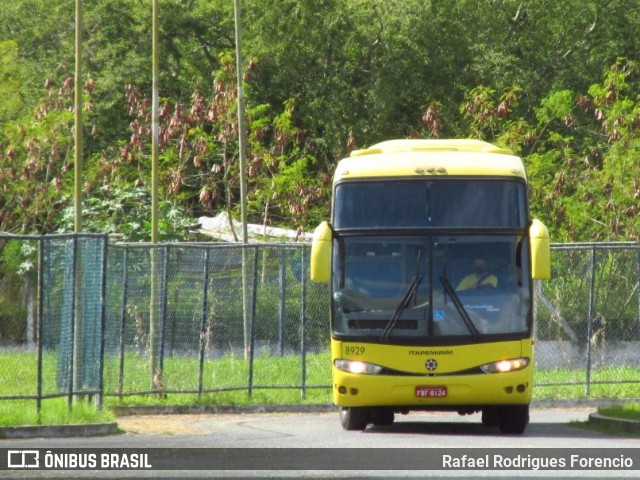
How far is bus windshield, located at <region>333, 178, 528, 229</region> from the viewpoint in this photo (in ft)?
61.8

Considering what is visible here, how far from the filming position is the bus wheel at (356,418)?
1958 cm

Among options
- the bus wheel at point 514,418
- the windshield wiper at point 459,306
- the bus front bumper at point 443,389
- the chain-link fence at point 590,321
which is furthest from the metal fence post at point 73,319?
the chain-link fence at point 590,321

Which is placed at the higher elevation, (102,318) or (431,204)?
(431,204)

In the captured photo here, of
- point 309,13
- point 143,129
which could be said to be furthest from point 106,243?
point 309,13

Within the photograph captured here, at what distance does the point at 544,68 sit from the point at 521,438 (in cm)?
3520

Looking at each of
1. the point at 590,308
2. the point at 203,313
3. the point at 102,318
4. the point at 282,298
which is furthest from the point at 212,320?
the point at 590,308

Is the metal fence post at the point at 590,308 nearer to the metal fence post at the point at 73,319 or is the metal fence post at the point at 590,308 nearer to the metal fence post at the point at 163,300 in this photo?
the metal fence post at the point at 163,300

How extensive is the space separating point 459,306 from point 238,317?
7.56 metres

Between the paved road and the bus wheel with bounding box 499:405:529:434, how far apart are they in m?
0.15

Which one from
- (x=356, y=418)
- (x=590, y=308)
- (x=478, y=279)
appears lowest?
(x=356, y=418)

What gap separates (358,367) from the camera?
733 inches

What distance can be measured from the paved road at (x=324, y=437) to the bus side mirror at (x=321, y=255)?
193 cm

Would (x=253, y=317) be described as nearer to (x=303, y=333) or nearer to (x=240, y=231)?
(x=303, y=333)

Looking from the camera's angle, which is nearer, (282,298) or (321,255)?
(321,255)
